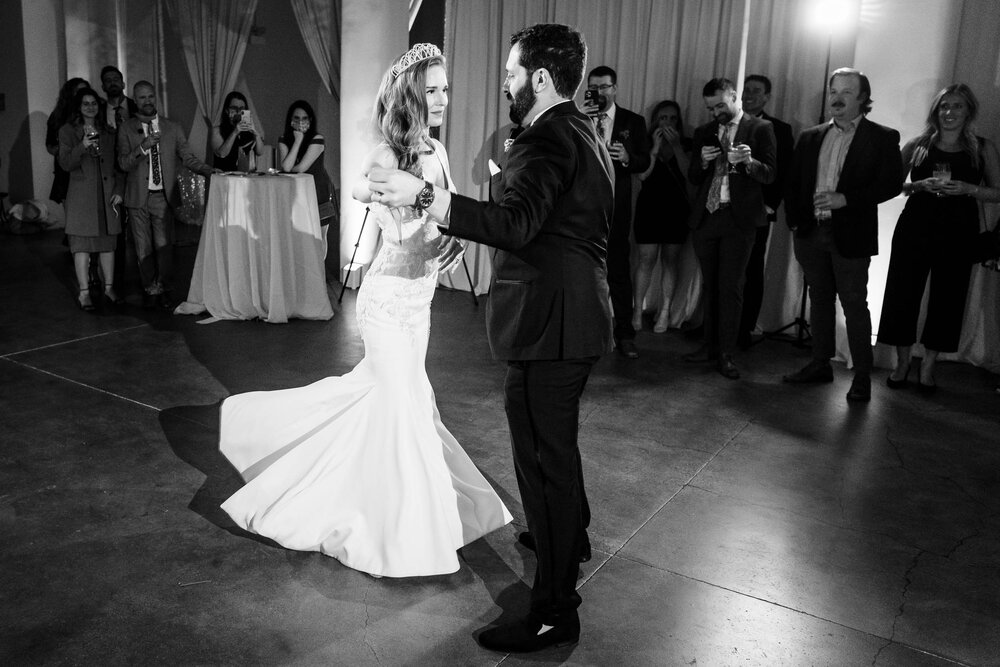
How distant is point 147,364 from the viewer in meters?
5.56

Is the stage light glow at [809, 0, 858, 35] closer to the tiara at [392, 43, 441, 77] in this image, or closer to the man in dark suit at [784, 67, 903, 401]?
the man in dark suit at [784, 67, 903, 401]

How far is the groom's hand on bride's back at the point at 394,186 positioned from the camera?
2.18 m

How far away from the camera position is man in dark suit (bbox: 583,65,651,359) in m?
6.19

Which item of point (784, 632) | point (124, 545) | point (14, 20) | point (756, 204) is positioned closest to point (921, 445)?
point (756, 204)

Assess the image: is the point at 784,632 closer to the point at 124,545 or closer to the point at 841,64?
the point at 124,545

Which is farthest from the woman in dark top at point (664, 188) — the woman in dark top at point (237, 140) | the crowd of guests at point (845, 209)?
the woman in dark top at point (237, 140)

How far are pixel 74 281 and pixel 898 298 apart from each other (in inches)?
259

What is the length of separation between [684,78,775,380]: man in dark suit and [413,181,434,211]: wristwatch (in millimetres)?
3629

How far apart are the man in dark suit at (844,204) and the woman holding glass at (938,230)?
40 centimetres

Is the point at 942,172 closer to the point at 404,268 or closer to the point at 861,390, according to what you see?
the point at 861,390

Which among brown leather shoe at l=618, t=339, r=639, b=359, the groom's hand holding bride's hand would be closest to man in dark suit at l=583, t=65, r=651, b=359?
brown leather shoe at l=618, t=339, r=639, b=359

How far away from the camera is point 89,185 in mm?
6789

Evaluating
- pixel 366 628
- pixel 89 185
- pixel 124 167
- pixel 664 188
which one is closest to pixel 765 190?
pixel 664 188

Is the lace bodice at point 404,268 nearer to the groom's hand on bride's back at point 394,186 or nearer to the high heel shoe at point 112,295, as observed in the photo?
the groom's hand on bride's back at point 394,186
